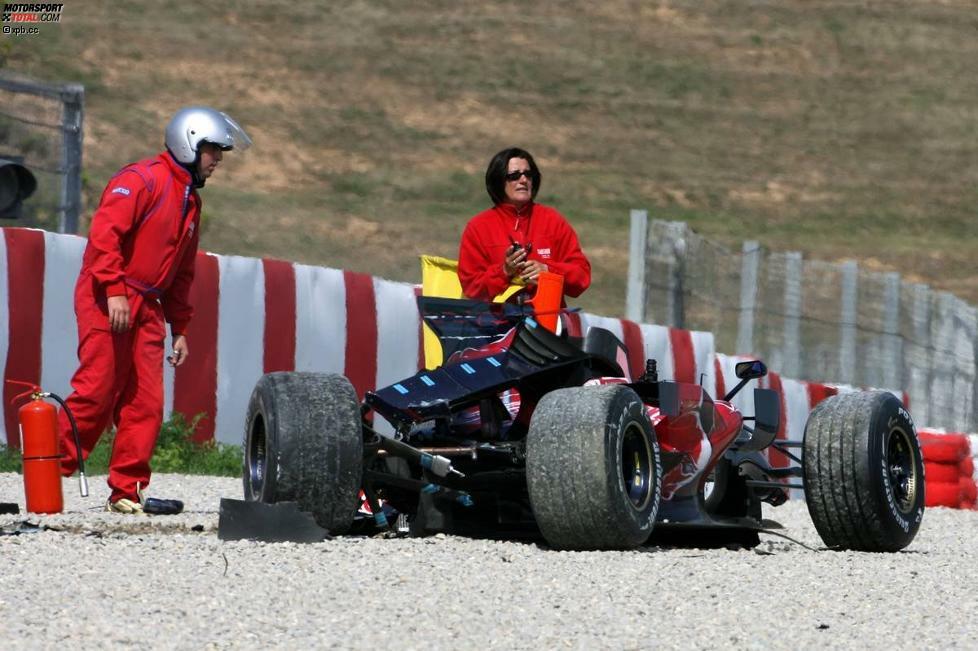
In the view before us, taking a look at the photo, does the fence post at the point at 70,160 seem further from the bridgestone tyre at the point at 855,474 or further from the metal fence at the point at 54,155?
the bridgestone tyre at the point at 855,474

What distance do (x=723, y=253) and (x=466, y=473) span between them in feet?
28.0

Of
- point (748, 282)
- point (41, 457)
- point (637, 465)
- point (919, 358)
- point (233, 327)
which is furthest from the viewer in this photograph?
point (919, 358)

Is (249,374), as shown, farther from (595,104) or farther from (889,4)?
(889,4)

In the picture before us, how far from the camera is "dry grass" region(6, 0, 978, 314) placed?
48156 mm

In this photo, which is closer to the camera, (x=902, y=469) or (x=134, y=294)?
(x=902, y=469)

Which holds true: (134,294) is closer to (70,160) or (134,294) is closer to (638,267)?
(70,160)

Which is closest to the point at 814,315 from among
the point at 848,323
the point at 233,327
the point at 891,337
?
the point at 848,323

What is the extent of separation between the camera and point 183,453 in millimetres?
11273

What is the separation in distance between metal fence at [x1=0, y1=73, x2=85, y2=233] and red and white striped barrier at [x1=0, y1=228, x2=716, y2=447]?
174cm

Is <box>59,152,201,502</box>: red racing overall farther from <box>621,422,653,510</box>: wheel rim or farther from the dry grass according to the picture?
the dry grass

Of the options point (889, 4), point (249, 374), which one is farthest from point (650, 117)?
point (249, 374)

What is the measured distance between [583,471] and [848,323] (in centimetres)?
1068

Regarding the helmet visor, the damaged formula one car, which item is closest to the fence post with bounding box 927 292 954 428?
the damaged formula one car
